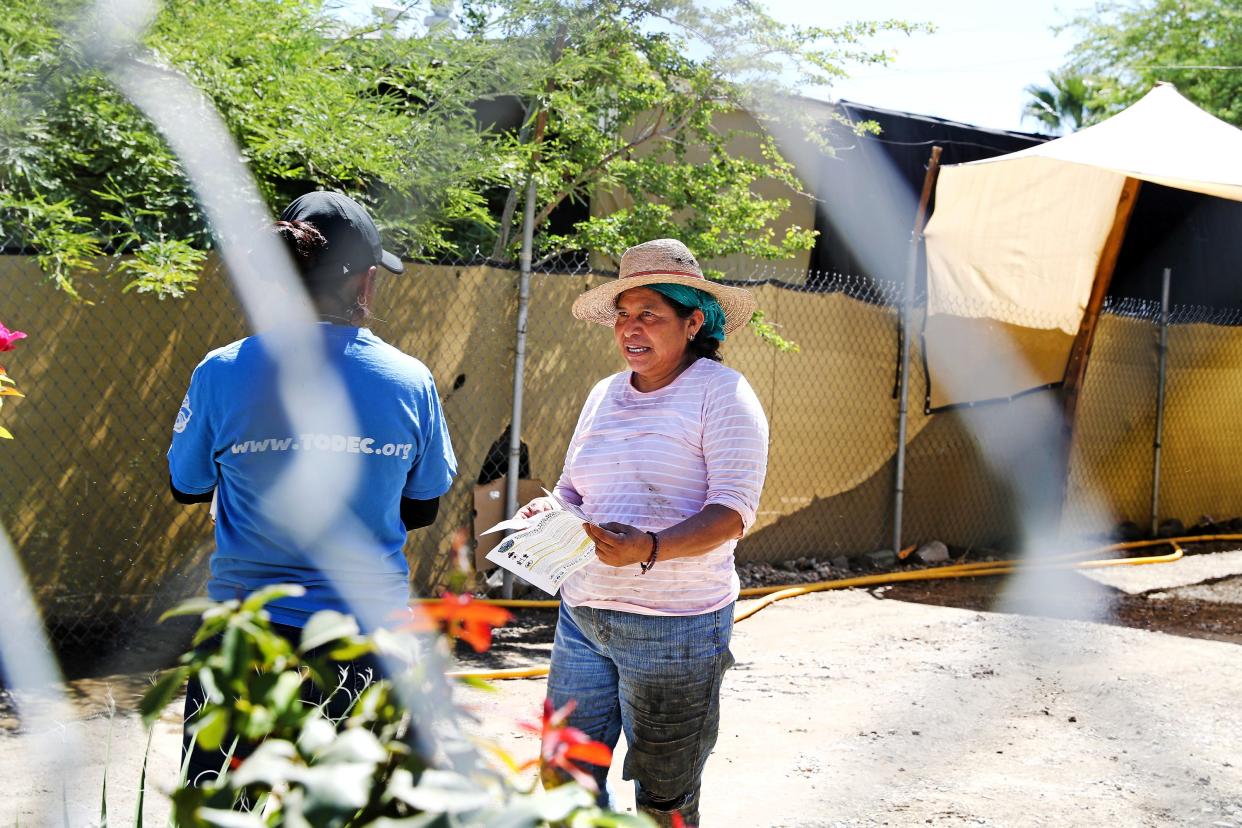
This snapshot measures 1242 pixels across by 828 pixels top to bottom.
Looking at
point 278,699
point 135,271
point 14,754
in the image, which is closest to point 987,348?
point 135,271

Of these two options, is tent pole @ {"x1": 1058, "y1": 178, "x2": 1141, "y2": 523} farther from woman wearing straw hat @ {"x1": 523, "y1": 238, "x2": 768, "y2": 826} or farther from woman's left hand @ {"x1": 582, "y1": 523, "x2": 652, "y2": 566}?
woman's left hand @ {"x1": 582, "y1": 523, "x2": 652, "y2": 566}

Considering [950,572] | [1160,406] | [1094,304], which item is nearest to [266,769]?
[950,572]

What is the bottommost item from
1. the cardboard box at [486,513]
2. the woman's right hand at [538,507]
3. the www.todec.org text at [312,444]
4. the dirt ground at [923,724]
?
the dirt ground at [923,724]

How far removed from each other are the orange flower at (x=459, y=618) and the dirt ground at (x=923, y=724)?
198 centimetres

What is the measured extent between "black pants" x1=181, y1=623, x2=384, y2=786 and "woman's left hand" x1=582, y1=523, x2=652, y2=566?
569 mm

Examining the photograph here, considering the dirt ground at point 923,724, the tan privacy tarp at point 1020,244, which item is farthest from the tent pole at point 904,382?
the dirt ground at point 923,724

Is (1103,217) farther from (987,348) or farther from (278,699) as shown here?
(278,699)

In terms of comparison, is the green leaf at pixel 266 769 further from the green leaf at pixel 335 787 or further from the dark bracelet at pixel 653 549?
the dark bracelet at pixel 653 549

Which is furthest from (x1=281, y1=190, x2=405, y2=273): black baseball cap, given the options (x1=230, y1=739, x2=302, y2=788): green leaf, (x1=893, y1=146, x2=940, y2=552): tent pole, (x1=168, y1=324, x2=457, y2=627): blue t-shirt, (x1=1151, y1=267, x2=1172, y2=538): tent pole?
(x1=1151, y1=267, x2=1172, y2=538): tent pole

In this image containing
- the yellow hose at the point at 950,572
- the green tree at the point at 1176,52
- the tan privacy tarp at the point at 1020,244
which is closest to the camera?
the yellow hose at the point at 950,572

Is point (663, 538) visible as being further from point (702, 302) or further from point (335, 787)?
point (335, 787)

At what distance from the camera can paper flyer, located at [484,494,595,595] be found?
270 centimetres

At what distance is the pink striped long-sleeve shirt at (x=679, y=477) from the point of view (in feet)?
9.48

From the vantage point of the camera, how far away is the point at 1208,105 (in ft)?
59.5
